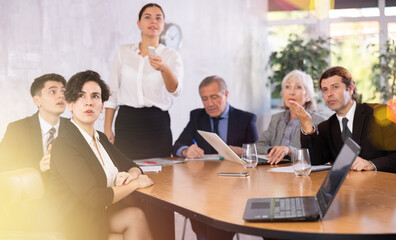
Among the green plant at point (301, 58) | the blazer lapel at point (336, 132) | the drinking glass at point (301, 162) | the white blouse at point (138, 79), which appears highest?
the green plant at point (301, 58)

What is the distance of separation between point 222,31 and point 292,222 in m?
5.62

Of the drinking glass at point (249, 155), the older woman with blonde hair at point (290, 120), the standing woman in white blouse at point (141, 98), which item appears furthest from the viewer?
the standing woman in white blouse at point (141, 98)

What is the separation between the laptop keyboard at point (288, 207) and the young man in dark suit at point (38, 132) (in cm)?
143

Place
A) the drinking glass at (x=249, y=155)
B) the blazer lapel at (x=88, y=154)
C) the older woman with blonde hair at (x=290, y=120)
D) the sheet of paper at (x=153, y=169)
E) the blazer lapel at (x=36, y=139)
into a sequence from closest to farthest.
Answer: the blazer lapel at (x=88, y=154) < the drinking glass at (x=249, y=155) < the sheet of paper at (x=153, y=169) < the blazer lapel at (x=36, y=139) < the older woman with blonde hair at (x=290, y=120)

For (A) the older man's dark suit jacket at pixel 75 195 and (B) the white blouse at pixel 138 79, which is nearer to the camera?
(A) the older man's dark suit jacket at pixel 75 195

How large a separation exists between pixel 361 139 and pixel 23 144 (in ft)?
6.37

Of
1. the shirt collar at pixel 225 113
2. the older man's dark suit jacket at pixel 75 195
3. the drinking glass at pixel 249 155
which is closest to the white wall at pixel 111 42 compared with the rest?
the shirt collar at pixel 225 113

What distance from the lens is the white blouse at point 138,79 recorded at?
356 centimetres

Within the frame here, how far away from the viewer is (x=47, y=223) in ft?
7.04

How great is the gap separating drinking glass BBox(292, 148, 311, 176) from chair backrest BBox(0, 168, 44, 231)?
123 centimetres

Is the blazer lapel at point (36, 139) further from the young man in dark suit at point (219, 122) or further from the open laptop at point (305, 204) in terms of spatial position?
the open laptop at point (305, 204)

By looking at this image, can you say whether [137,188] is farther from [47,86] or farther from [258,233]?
[47,86]

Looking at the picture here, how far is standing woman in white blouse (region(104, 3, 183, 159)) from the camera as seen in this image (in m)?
3.55

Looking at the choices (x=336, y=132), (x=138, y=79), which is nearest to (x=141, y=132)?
(x=138, y=79)
